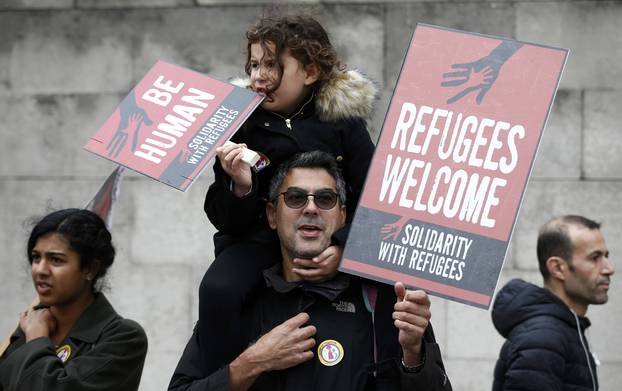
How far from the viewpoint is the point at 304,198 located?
4770 mm

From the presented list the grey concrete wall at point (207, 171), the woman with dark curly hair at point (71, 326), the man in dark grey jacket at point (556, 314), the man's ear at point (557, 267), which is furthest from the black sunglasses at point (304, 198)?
the grey concrete wall at point (207, 171)

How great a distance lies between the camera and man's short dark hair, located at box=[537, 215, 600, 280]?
257 inches

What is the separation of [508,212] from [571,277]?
219cm

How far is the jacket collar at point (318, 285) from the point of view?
4.73 metres

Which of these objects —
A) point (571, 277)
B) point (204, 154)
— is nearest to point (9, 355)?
point (204, 154)

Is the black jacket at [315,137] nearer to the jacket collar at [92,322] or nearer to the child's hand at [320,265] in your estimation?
the child's hand at [320,265]

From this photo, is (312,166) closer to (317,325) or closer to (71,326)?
→ (317,325)

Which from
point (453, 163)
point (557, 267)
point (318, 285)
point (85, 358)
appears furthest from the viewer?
point (557, 267)

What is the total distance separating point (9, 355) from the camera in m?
5.40

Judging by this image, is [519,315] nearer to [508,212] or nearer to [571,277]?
[571,277]

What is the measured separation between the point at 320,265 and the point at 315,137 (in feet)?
1.73

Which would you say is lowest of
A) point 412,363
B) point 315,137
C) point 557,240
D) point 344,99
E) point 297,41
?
point 412,363

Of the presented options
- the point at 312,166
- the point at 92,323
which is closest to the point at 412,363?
the point at 312,166

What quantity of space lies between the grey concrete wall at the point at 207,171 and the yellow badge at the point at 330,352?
391 cm
